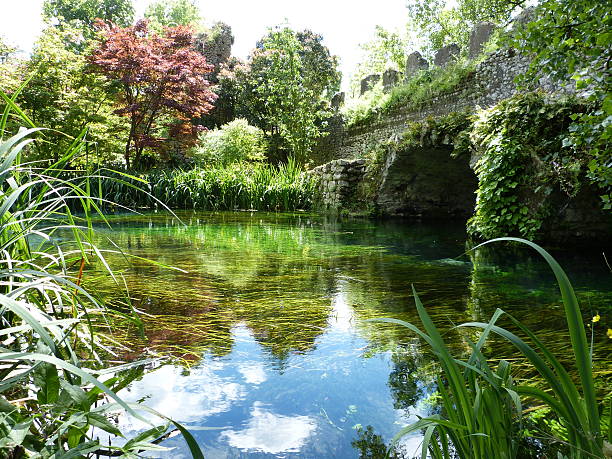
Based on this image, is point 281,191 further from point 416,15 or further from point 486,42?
point 416,15

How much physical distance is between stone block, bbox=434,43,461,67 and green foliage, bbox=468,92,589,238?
786 centimetres

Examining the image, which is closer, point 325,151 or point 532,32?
point 532,32

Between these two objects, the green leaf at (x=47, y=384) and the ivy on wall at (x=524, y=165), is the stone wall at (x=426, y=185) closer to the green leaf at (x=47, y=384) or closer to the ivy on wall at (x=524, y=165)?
the ivy on wall at (x=524, y=165)

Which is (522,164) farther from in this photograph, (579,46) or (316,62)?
(316,62)

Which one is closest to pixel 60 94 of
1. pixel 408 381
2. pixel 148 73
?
pixel 148 73

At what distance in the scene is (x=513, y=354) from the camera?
189 centimetres

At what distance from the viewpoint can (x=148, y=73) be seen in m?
12.9

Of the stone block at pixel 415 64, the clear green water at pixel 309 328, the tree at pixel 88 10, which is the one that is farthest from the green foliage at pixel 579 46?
the tree at pixel 88 10

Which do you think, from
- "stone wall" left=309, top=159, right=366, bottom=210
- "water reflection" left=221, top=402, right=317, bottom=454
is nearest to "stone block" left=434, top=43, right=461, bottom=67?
"stone wall" left=309, top=159, right=366, bottom=210

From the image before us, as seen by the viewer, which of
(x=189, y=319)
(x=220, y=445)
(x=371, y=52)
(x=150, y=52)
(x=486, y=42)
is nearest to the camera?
(x=220, y=445)

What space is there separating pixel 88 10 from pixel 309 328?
34905 millimetres

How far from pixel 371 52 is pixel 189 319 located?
29.0m

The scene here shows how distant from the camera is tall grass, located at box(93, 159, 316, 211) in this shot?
457 inches

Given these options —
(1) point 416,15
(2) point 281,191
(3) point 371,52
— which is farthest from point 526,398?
(3) point 371,52
